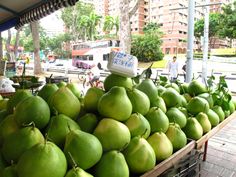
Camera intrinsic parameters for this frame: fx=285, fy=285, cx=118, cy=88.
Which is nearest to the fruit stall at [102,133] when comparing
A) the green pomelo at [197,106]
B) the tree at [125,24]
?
the green pomelo at [197,106]

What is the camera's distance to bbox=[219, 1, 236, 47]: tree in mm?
25375

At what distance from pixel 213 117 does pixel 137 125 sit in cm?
95

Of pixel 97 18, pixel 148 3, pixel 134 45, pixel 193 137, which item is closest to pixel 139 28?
pixel 148 3

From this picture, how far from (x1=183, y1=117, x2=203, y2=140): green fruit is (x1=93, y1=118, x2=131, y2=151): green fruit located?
2.08 ft

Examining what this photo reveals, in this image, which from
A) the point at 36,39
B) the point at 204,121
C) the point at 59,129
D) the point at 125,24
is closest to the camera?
the point at 59,129

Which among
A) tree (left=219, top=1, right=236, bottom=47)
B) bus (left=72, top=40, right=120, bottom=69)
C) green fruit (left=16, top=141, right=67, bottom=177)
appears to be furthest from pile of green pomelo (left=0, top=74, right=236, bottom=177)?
tree (left=219, top=1, right=236, bottom=47)

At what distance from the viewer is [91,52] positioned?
27.8m

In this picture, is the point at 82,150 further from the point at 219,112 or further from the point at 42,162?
the point at 219,112

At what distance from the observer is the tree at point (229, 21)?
83.3ft

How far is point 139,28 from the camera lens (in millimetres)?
54875

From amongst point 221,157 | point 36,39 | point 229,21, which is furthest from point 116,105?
point 229,21

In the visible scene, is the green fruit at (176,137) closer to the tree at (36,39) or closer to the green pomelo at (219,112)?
the green pomelo at (219,112)

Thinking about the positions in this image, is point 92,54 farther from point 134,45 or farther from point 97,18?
point 97,18

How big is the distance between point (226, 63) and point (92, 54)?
42.5 ft
